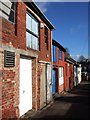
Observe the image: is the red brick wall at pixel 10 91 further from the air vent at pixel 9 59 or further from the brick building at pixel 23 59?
the air vent at pixel 9 59

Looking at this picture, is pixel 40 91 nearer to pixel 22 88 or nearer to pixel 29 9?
pixel 22 88

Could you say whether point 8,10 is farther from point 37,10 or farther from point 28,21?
point 37,10

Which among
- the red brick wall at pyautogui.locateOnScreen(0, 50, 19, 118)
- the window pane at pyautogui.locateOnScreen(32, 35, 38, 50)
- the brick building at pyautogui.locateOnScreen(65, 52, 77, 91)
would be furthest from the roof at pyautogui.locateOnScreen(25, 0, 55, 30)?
the brick building at pyautogui.locateOnScreen(65, 52, 77, 91)

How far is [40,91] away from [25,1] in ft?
16.1

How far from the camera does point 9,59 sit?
27.7ft

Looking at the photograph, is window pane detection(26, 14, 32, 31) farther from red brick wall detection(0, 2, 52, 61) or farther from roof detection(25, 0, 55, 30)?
red brick wall detection(0, 2, 52, 61)

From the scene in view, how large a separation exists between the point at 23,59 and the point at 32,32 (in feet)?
5.90

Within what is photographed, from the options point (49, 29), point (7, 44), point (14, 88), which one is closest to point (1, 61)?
point (7, 44)

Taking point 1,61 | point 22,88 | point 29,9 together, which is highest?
point 29,9

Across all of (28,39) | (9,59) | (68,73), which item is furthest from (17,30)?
(68,73)

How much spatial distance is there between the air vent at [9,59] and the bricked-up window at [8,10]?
1213 mm

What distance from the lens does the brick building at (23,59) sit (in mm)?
8258

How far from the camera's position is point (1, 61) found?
7871 millimetres

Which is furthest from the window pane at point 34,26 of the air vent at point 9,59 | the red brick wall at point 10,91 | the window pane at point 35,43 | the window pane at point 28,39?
the air vent at point 9,59
